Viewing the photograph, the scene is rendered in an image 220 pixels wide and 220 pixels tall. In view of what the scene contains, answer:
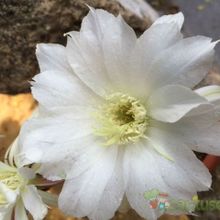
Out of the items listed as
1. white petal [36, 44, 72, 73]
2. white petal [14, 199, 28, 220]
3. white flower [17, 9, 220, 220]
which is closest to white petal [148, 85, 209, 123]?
white flower [17, 9, 220, 220]

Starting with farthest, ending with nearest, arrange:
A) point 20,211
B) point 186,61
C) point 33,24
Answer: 1. point 33,24
2. point 20,211
3. point 186,61

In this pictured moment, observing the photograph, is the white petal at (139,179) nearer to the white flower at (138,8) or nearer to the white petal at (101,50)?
the white petal at (101,50)

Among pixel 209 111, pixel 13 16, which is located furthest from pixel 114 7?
pixel 209 111

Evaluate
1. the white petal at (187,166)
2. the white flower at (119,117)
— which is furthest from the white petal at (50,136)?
the white petal at (187,166)

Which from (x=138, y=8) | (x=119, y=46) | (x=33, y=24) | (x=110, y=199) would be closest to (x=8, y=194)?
(x=110, y=199)

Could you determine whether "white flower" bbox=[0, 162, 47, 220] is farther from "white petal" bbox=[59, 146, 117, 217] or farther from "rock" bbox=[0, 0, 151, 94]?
"rock" bbox=[0, 0, 151, 94]

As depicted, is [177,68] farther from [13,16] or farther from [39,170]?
[13,16]

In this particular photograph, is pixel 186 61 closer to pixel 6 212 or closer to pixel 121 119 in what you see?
pixel 121 119
